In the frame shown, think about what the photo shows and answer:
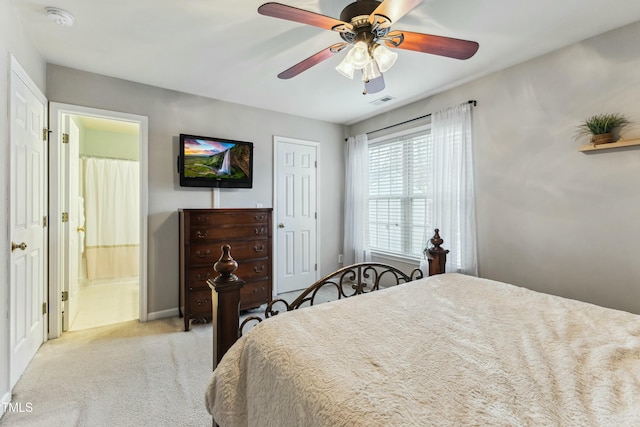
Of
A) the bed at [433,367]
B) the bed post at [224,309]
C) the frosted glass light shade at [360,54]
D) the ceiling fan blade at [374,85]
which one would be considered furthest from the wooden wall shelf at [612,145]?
the bed post at [224,309]

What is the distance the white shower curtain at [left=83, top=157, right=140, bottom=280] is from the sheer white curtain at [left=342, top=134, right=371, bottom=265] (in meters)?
3.07

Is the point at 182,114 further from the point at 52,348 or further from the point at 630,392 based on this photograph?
the point at 630,392

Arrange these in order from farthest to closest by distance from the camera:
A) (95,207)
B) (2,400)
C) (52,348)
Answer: (95,207)
(52,348)
(2,400)

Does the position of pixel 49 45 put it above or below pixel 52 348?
above

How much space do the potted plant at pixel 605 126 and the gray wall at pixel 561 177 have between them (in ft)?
0.16

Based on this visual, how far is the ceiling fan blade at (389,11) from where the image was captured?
1.33 m

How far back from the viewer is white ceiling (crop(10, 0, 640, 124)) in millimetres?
1871

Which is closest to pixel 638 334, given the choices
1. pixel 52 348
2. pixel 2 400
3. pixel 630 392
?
pixel 630 392

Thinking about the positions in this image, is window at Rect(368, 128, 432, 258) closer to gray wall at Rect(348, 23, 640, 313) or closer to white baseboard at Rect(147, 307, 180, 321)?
gray wall at Rect(348, 23, 640, 313)

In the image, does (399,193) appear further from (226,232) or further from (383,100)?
(226,232)

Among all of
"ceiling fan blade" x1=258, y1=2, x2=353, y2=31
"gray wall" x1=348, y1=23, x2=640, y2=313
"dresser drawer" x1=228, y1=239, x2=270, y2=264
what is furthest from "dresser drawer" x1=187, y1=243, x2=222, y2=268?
"gray wall" x1=348, y1=23, x2=640, y2=313

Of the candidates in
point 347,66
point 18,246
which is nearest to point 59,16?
point 18,246

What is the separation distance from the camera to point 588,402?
80 centimetres

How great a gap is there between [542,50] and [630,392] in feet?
8.29
